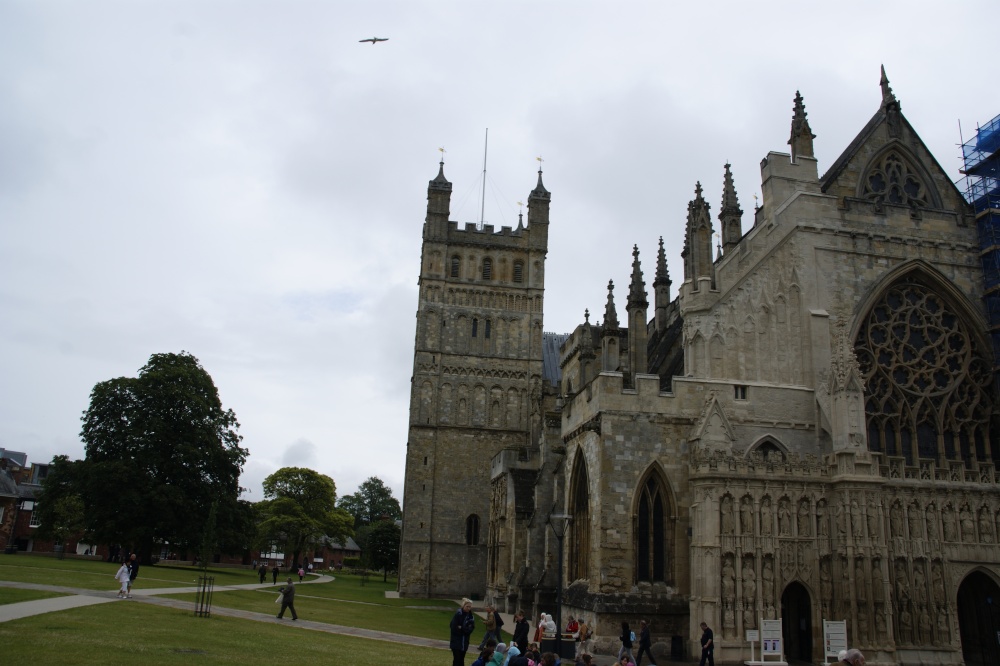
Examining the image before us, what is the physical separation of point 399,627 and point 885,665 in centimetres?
1359

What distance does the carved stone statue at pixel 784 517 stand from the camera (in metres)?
22.2

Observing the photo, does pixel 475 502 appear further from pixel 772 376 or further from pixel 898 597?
pixel 898 597

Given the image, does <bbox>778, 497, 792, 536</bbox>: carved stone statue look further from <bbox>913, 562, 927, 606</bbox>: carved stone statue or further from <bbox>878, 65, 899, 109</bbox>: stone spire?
<bbox>878, 65, 899, 109</bbox>: stone spire

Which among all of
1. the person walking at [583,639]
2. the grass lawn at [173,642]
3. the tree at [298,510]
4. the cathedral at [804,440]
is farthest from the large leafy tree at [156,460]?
the person walking at [583,639]

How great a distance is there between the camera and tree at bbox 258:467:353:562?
5950 centimetres

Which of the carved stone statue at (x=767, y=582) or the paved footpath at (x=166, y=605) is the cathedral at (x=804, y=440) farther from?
the paved footpath at (x=166, y=605)

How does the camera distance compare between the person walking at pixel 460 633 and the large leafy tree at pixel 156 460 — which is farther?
the large leafy tree at pixel 156 460

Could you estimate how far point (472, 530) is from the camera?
48.0 m

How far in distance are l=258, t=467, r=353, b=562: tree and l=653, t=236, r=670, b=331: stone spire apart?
33853 millimetres

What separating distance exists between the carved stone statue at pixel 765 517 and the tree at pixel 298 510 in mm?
44075

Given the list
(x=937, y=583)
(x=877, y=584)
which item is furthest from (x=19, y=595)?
(x=937, y=583)

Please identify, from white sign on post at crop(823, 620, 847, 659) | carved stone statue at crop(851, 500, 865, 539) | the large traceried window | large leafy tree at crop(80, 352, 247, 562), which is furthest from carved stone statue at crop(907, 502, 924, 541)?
large leafy tree at crop(80, 352, 247, 562)

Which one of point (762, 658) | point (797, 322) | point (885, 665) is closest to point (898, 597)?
point (885, 665)

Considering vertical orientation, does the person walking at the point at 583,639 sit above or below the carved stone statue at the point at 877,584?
below
